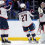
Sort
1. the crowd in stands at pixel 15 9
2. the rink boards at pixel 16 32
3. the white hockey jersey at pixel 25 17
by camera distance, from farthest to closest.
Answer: the crowd in stands at pixel 15 9 < the rink boards at pixel 16 32 < the white hockey jersey at pixel 25 17

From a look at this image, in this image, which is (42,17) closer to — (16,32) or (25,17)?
(25,17)

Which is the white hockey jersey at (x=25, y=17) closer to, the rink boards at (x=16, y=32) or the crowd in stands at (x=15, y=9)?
the rink boards at (x=16, y=32)

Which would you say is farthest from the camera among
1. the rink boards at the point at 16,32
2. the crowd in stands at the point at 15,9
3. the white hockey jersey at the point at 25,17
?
the crowd in stands at the point at 15,9

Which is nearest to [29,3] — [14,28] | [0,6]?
[14,28]

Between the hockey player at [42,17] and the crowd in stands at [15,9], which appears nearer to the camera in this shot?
the hockey player at [42,17]

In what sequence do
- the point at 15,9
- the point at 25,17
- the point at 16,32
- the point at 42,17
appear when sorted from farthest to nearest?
1. the point at 15,9
2. the point at 16,32
3. the point at 42,17
4. the point at 25,17

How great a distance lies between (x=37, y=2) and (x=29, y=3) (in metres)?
0.24

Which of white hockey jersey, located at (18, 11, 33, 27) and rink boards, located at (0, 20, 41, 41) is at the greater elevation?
A: white hockey jersey, located at (18, 11, 33, 27)

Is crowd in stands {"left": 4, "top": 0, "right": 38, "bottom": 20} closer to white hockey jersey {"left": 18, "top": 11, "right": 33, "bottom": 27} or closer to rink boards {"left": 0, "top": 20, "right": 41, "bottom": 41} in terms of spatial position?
rink boards {"left": 0, "top": 20, "right": 41, "bottom": 41}

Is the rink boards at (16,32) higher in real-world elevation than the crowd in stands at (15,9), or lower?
lower

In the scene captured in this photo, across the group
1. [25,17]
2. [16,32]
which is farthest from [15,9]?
[25,17]

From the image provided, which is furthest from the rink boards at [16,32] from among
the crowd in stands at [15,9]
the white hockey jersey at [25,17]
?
the white hockey jersey at [25,17]

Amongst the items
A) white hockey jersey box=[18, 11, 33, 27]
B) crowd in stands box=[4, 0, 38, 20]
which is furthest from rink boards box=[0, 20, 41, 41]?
white hockey jersey box=[18, 11, 33, 27]

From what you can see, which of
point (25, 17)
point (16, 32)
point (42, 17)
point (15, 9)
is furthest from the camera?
point (15, 9)
